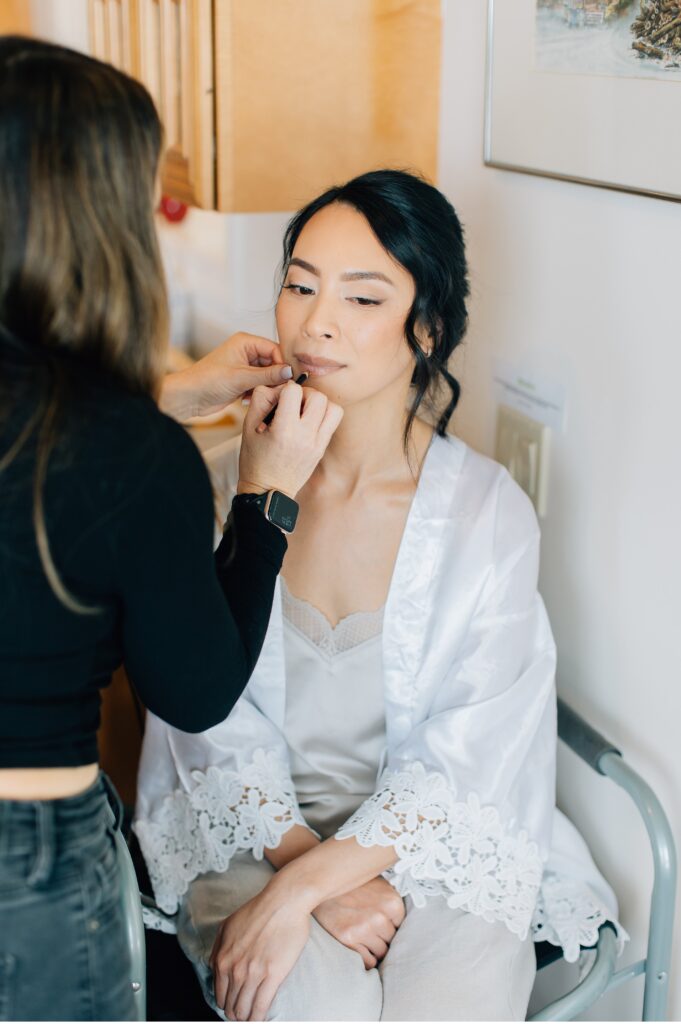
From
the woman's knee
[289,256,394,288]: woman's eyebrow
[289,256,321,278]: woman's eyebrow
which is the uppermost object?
[289,256,321,278]: woman's eyebrow

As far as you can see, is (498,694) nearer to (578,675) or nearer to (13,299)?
(578,675)

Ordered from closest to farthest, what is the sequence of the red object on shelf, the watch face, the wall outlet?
the watch face, the wall outlet, the red object on shelf

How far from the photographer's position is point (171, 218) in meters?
2.38

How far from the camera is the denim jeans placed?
790mm

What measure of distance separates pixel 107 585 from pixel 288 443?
33cm

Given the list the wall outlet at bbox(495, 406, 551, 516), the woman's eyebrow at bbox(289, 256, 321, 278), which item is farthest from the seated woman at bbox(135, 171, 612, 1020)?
the wall outlet at bbox(495, 406, 551, 516)

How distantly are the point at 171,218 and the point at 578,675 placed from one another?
143 centimetres

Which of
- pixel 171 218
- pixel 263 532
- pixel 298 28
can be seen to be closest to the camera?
pixel 263 532

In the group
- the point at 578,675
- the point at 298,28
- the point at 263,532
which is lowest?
the point at 578,675

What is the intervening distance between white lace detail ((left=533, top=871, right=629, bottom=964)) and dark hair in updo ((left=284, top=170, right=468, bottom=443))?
0.58 m

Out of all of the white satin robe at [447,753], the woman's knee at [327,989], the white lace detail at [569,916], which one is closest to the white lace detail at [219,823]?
the white satin robe at [447,753]

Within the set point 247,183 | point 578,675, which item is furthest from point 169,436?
point 247,183

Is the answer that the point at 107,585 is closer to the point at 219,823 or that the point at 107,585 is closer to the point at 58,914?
the point at 58,914

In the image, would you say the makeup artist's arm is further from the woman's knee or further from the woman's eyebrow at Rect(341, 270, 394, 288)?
the woman's eyebrow at Rect(341, 270, 394, 288)
